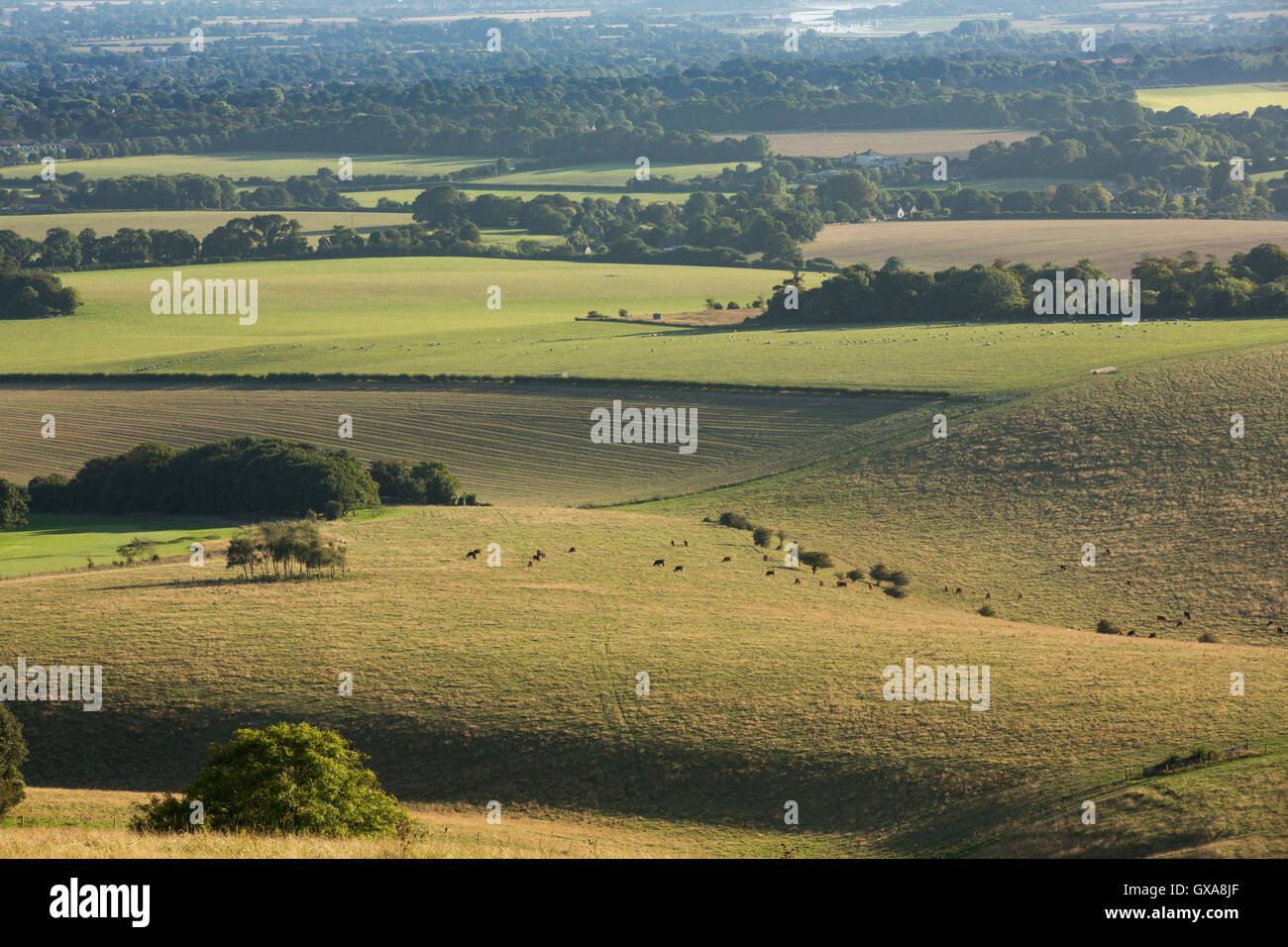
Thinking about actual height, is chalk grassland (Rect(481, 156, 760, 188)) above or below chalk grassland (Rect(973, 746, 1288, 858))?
above

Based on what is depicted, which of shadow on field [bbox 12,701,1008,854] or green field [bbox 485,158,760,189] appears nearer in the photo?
shadow on field [bbox 12,701,1008,854]

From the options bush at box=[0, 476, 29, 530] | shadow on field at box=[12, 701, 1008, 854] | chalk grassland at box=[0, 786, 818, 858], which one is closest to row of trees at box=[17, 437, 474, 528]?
bush at box=[0, 476, 29, 530]

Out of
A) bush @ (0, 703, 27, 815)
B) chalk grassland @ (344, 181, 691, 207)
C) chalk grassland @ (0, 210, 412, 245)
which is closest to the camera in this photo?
bush @ (0, 703, 27, 815)

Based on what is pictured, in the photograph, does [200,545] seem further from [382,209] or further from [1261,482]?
[382,209]

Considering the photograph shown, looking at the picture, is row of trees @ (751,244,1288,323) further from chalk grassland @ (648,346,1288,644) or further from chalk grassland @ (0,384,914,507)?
chalk grassland @ (0,384,914,507)

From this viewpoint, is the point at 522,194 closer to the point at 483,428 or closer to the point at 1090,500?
the point at 483,428

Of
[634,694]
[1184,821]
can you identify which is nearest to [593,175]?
[634,694]

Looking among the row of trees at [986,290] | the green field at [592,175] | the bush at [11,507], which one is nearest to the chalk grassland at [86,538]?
the bush at [11,507]
